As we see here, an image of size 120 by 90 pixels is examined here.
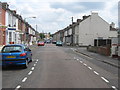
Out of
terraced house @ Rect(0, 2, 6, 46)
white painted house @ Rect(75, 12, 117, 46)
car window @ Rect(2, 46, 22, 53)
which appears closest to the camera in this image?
car window @ Rect(2, 46, 22, 53)

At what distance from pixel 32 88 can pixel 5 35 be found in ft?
96.5

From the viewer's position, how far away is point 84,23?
57500 millimetres

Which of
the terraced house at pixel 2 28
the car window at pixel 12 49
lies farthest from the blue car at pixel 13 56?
the terraced house at pixel 2 28

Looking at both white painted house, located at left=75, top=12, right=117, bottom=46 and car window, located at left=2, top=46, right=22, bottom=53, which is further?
white painted house, located at left=75, top=12, right=117, bottom=46

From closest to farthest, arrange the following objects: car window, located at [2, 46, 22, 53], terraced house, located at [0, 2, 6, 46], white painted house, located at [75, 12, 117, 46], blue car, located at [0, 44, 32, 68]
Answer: blue car, located at [0, 44, 32, 68] < car window, located at [2, 46, 22, 53] < terraced house, located at [0, 2, 6, 46] < white painted house, located at [75, 12, 117, 46]

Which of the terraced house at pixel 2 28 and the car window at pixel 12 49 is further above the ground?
the terraced house at pixel 2 28

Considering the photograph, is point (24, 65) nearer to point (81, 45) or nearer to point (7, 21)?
point (7, 21)

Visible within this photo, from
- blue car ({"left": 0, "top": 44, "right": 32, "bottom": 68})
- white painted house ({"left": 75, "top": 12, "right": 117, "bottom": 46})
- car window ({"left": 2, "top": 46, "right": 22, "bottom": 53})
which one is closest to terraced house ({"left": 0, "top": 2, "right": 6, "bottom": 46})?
car window ({"left": 2, "top": 46, "right": 22, "bottom": 53})

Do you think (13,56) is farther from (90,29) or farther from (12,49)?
(90,29)

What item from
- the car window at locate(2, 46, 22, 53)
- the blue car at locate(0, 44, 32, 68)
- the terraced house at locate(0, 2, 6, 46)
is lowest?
the blue car at locate(0, 44, 32, 68)

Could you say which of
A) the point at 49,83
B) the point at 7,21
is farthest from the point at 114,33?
the point at 49,83

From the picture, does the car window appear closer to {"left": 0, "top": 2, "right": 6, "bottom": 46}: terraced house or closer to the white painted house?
{"left": 0, "top": 2, "right": 6, "bottom": 46}: terraced house

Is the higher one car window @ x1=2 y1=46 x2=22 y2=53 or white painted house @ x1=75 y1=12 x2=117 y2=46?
white painted house @ x1=75 y1=12 x2=117 y2=46

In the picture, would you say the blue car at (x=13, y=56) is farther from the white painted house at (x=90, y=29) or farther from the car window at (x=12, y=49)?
the white painted house at (x=90, y=29)
